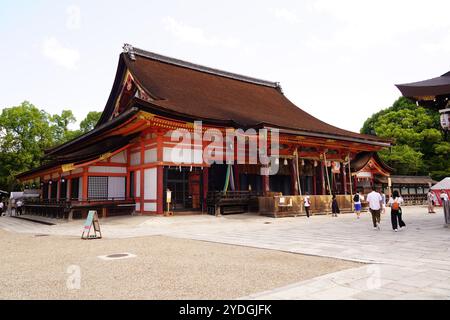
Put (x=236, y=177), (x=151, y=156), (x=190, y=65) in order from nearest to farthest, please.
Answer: (x=151, y=156), (x=236, y=177), (x=190, y=65)

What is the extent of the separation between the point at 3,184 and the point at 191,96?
3029 cm

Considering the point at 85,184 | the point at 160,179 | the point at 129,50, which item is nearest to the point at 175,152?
the point at 160,179

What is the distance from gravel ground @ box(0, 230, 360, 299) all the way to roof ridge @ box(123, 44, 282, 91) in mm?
16540

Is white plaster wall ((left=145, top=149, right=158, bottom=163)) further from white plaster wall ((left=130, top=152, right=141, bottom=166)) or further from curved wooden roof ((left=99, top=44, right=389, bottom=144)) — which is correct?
curved wooden roof ((left=99, top=44, right=389, bottom=144))

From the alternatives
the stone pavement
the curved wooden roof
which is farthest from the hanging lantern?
the curved wooden roof

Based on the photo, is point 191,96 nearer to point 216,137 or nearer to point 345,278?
point 216,137

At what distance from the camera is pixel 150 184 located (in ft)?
54.1

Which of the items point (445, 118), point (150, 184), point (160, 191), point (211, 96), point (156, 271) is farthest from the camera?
point (211, 96)

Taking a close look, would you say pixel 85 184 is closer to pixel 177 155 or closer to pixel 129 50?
pixel 177 155

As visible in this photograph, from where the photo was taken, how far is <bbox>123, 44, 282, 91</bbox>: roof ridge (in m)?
21.8

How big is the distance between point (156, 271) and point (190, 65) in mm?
22297

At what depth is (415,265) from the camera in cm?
550

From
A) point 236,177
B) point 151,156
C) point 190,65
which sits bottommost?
point 236,177

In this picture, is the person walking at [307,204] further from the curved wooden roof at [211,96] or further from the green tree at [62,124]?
the green tree at [62,124]
